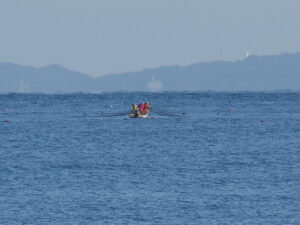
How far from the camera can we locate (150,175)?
81750 millimetres

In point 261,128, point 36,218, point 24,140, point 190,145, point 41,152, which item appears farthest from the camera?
point 261,128

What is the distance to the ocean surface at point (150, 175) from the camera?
209 ft

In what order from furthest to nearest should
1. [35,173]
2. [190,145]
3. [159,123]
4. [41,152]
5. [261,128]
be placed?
[159,123]
[261,128]
[190,145]
[41,152]
[35,173]

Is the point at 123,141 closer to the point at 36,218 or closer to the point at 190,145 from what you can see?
the point at 190,145

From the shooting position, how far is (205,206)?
66.1 metres

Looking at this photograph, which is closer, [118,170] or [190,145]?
[118,170]

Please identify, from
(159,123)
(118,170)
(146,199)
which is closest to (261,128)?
(159,123)

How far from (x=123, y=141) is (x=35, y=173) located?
34.1m

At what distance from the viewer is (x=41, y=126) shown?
14550 cm

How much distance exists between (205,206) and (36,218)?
1123 centimetres

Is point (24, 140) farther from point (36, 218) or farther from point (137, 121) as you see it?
point (36, 218)

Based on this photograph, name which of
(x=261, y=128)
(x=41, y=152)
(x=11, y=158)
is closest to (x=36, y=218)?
(x=11, y=158)

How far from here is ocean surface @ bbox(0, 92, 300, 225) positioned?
63.6 metres

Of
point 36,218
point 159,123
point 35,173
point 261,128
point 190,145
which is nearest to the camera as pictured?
point 36,218
